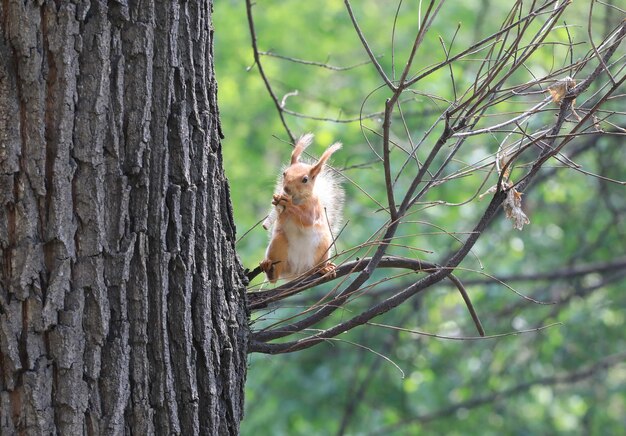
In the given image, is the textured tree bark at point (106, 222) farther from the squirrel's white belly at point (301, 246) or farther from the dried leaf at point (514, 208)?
the squirrel's white belly at point (301, 246)

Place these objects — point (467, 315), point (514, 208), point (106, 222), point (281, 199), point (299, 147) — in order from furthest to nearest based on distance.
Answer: point (467, 315) → point (299, 147) → point (281, 199) → point (514, 208) → point (106, 222)

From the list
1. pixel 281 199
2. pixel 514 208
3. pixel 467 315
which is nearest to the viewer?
pixel 514 208

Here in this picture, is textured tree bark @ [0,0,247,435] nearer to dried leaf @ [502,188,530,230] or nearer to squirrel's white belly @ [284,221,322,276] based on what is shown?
dried leaf @ [502,188,530,230]

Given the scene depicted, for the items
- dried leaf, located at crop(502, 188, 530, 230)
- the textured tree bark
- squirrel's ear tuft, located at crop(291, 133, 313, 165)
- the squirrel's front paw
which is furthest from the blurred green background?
the textured tree bark

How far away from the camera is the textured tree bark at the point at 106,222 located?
5.31 feet

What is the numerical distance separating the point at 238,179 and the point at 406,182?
5.52ft

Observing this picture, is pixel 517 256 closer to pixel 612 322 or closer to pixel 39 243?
pixel 612 322

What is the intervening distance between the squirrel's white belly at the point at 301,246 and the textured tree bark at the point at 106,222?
2.85ft

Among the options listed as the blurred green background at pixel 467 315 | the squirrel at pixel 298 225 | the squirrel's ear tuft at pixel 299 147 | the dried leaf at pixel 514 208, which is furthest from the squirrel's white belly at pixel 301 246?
the blurred green background at pixel 467 315

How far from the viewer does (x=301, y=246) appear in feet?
8.93

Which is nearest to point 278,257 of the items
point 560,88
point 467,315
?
point 560,88

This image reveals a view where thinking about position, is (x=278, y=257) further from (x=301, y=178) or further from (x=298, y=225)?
(x=301, y=178)

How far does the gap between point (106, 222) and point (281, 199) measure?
1.01m

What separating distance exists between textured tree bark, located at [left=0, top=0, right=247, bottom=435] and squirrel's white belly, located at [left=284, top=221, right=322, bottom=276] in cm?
87
